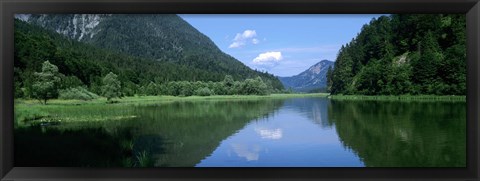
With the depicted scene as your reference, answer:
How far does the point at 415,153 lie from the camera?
17.2 feet

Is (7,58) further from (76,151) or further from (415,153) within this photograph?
(415,153)

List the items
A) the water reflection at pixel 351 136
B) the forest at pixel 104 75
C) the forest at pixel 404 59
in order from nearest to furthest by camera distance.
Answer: the forest at pixel 104 75, the water reflection at pixel 351 136, the forest at pixel 404 59

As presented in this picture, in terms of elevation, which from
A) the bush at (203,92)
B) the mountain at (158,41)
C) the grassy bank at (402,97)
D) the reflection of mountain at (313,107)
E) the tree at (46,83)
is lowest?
the reflection of mountain at (313,107)

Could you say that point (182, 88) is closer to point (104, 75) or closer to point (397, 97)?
point (104, 75)

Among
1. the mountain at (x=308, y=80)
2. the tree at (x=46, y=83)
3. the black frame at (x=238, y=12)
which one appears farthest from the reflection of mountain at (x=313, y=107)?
the tree at (x=46, y=83)

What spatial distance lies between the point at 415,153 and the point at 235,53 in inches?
85.7

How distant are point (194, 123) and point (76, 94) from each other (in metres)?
1.48

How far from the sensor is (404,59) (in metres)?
6.35

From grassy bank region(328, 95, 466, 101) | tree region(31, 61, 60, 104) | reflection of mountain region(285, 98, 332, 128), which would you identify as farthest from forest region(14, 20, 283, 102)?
grassy bank region(328, 95, 466, 101)

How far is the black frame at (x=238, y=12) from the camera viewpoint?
10.2 ft

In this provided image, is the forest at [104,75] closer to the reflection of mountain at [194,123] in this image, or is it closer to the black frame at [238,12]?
the reflection of mountain at [194,123]

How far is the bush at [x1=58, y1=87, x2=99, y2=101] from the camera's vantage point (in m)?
4.55

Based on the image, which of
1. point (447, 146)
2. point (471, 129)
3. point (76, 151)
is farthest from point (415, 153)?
point (76, 151)

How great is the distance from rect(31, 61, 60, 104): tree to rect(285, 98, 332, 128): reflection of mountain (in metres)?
2.18
